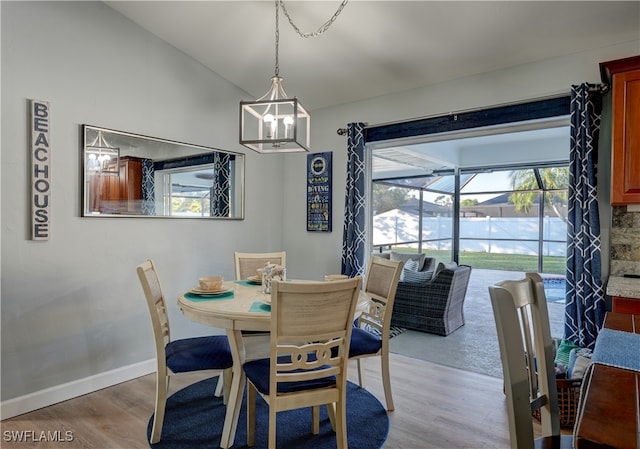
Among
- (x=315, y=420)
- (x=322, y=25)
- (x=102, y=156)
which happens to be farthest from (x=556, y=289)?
(x=102, y=156)

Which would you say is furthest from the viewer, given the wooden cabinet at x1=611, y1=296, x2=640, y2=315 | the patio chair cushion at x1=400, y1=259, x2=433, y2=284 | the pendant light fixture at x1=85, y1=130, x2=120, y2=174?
the patio chair cushion at x1=400, y1=259, x2=433, y2=284

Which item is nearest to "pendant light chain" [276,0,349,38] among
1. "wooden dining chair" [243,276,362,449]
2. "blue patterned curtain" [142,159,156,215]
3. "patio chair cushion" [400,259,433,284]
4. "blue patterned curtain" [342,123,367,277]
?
"blue patterned curtain" [342,123,367,277]

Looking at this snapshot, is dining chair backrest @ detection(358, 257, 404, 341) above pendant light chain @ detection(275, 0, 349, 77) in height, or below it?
below

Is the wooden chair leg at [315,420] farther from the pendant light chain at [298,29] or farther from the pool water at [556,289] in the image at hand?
the pool water at [556,289]

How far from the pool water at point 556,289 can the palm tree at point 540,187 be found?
596mm

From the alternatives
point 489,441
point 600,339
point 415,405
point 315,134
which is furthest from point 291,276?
point 600,339

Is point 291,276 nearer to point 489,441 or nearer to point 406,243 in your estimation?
point 406,243

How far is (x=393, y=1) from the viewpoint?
2432 mm

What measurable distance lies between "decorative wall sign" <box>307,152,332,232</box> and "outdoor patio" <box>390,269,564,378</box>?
1.47 meters

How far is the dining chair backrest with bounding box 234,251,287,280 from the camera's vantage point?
3.16m

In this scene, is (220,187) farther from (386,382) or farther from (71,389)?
(386,382)

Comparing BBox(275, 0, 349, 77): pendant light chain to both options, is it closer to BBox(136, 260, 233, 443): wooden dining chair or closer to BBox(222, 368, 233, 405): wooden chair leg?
BBox(136, 260, 233, 443): wooden dining chair

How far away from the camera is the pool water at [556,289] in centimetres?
344

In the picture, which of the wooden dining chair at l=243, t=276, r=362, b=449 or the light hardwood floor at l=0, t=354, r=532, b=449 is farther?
the light hardwood floor at l=0, t=354, r=532, b=449
